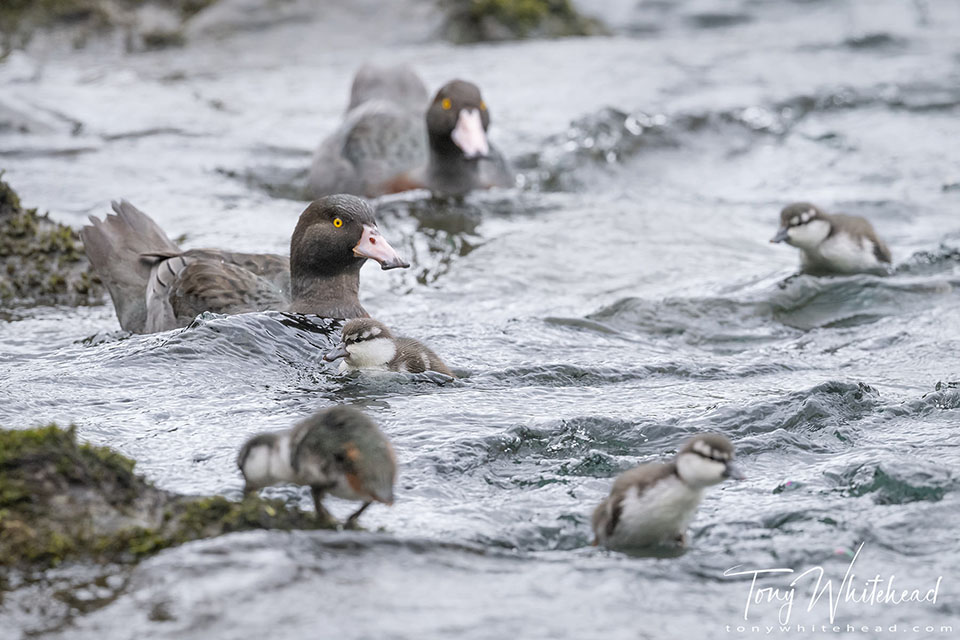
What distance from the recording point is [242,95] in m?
16.6

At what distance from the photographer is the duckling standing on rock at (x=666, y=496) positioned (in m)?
5.00

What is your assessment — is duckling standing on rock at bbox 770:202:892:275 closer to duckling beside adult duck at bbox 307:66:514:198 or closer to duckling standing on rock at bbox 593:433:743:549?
duckling beside adult duck at bbox 307:66:514:198

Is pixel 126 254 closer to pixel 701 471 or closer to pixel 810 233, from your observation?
pixel 810 233

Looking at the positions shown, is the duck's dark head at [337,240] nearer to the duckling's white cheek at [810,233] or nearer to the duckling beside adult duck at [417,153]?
the duckling's white cheek at [810,233]

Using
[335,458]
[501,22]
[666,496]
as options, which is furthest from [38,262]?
[501,22]

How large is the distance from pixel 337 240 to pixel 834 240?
4.28m

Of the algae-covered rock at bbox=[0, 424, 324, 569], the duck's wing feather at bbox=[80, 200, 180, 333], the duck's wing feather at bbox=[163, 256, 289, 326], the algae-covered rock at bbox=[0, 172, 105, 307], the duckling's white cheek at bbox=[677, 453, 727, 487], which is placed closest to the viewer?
the algae-covered rock at bbox=[0, 424, 324, 569]

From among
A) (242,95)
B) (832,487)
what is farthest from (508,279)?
(242,95)

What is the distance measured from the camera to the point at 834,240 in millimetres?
10398

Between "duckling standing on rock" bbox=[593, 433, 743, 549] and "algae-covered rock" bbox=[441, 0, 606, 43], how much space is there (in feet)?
48.3
